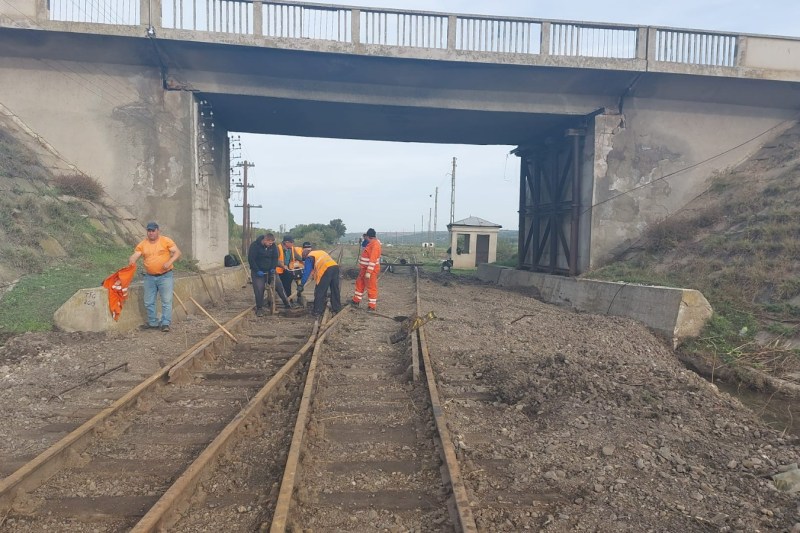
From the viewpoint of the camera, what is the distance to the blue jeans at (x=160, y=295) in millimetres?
8773

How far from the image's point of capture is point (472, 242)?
31797mm

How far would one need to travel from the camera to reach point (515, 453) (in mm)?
4363

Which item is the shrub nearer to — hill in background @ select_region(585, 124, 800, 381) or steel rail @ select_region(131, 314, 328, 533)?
steel rail @ select_region(131, 314, 328, 533)

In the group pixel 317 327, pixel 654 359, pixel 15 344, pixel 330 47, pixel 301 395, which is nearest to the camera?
pixel 301 395

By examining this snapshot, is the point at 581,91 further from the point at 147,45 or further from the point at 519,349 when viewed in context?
the point at 147,45

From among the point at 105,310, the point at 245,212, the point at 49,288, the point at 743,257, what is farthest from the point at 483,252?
the point at 105,310

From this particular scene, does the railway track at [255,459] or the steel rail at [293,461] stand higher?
the steel rail at [293,461]

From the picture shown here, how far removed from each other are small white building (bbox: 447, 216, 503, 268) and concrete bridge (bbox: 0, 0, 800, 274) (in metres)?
15.4

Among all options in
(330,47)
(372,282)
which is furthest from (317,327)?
(330,47)

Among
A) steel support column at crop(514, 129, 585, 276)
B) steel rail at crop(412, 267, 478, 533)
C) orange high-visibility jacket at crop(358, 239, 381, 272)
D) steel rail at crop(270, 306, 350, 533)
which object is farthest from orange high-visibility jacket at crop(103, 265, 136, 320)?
steel support column at crop(514, 129, 585, 276)

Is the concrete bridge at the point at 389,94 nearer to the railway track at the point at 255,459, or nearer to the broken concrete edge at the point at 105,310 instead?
the broken concrete edge at the point at 105,310

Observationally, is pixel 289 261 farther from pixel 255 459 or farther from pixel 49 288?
pixel 255 459

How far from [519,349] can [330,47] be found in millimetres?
8944

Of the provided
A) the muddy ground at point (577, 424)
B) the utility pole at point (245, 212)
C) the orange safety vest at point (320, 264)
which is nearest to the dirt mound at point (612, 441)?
the muddy ground at point (577, 424)
